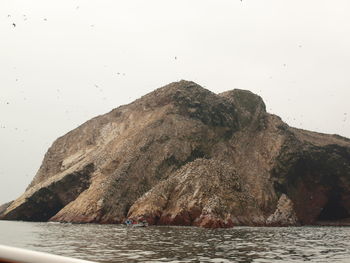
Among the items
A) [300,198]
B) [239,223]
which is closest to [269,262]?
[239,223]

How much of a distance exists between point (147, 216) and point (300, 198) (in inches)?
2109

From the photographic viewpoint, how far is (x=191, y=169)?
88.5 m

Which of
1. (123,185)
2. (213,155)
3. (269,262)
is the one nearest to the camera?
(269,262)

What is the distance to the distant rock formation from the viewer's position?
271 ft

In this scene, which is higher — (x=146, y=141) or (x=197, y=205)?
(x=146, y=141)

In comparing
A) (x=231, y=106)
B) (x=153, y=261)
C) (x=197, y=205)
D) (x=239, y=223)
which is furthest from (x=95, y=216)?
(x=153, y=261)

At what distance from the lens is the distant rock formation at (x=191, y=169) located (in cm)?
8256

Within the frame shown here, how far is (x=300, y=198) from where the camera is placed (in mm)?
113688

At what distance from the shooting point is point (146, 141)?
99.6m

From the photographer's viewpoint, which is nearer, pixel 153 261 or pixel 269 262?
pixel 153 261

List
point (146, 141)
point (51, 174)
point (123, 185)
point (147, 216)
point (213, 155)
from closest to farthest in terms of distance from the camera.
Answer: point (147, 216) → point (123, 185) → point (146, 141) → point (213, 155) → point (51, 174)

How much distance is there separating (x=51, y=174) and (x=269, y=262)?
102m

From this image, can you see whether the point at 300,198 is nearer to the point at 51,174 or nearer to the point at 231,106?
the point at 231,106

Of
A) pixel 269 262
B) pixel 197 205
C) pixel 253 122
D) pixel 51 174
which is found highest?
pixel 253 122
